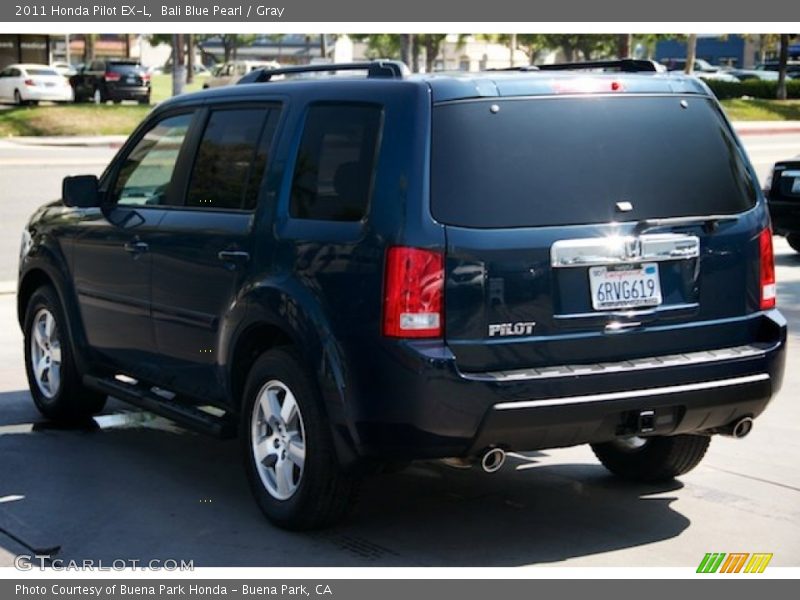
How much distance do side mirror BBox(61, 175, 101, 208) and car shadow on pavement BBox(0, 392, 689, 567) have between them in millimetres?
1292

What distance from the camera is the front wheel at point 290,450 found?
6.01m

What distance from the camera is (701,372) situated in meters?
6.08

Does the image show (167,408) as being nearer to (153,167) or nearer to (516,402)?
(153,167)

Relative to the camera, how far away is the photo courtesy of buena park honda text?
18.6 feet

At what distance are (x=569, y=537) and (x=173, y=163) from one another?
276 centimetres

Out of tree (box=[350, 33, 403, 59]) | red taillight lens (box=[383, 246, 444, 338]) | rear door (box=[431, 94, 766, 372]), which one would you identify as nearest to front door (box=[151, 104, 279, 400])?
red taillight lens (box=[383, 246, 444, 338])

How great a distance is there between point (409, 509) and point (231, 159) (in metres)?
1.81

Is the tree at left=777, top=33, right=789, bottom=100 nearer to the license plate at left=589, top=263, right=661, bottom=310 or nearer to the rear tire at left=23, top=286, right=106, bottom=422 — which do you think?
the rear tire at left=23, top=286, right=106, bottom=422

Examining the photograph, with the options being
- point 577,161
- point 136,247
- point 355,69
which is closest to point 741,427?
point 577,161

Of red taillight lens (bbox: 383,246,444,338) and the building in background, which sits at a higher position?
red taillight lens (bbox: 383,246,444,338)

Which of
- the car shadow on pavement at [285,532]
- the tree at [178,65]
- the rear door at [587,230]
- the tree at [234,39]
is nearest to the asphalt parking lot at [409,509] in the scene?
the car shadow on pavement at [285,532]

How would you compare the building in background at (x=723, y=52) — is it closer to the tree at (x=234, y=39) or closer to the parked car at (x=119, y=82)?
the tree at (x=234, y=39)

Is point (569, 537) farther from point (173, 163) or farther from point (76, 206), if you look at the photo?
point (76, 206)

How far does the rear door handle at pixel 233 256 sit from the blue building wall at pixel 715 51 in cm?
10480
